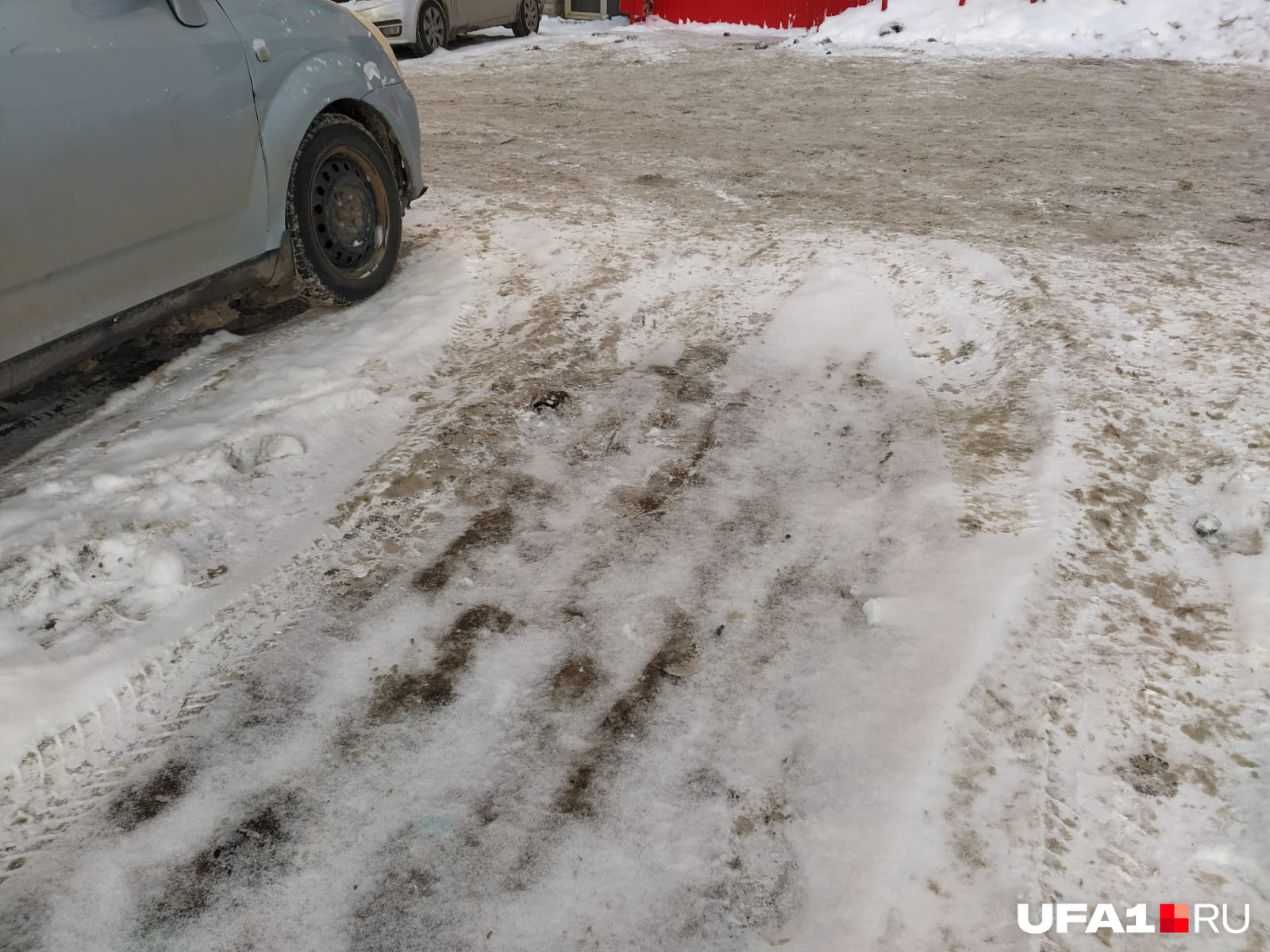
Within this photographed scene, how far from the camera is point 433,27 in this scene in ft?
41.2

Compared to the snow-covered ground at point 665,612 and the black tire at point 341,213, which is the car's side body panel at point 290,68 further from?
the snow-covered ground at point 665,612

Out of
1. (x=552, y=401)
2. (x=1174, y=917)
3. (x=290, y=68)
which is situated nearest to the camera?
(x=1174, y=917)

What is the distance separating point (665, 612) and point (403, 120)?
3.41m

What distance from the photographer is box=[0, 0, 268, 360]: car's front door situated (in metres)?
2.75

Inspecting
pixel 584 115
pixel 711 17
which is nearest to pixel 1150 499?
pixel 584 115

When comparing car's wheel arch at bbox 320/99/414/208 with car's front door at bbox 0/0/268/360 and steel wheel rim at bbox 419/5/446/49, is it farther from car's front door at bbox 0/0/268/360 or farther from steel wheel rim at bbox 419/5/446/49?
steel wheel rim at bbox 419/5/446/49

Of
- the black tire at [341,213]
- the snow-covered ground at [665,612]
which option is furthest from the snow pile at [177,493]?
the black tire at [341,213]

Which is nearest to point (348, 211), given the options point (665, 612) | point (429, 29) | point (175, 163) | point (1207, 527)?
point (175, 163)

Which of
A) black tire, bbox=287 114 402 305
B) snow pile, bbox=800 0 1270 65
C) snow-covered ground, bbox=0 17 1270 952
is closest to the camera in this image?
snow-covered ground, bbox=0 17 1270 952

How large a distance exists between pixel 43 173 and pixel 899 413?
3.17 m

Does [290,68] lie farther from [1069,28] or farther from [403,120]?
[1069,28]

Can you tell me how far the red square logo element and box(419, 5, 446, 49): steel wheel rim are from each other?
43.8 feet

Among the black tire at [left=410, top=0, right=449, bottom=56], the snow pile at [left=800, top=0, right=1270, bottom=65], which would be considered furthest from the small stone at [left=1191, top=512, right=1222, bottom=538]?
the black tire at [left=410, top=0, right=449, bottom=56]

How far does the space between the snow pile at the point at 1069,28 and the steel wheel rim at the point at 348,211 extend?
33.0 feet
